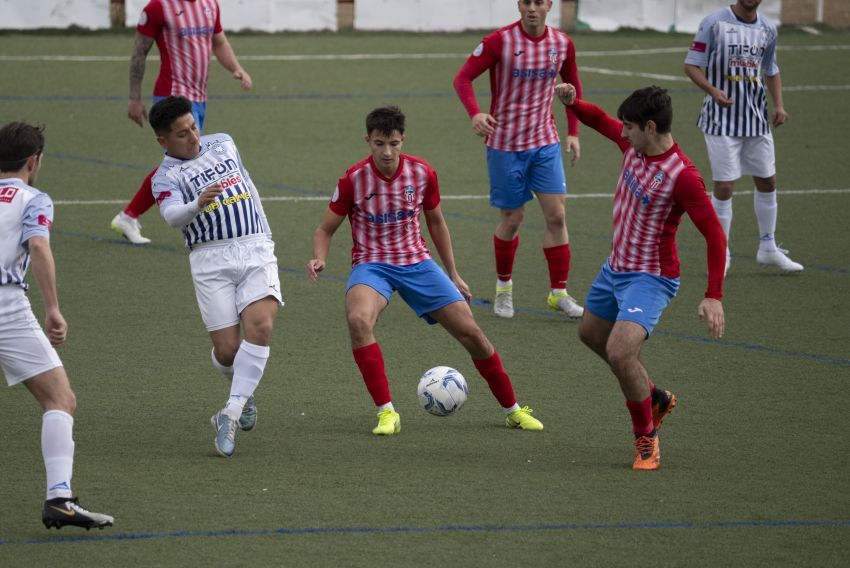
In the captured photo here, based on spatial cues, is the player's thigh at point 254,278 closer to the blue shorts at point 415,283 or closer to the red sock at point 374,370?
the blue shorts at point 415,283

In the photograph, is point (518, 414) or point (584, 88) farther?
point (584, 88)

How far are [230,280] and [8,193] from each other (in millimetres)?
1546

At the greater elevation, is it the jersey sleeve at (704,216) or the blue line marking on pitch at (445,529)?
the jersey sleeve at (704,216)

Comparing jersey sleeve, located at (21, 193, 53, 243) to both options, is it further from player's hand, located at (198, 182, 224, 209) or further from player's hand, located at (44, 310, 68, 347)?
player's hand, located at (198, 182, 224, 209)

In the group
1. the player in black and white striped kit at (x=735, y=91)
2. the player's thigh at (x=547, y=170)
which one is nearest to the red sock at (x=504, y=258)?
the player's thigh at (x=547, y=170)

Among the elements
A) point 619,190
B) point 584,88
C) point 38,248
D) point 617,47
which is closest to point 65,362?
point 38,248

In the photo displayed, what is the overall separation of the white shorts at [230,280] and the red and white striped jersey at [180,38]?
446 centimetres

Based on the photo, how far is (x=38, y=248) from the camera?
524cm

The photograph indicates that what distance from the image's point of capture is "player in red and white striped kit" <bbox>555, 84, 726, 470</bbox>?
20.2 ft

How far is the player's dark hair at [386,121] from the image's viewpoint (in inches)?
265

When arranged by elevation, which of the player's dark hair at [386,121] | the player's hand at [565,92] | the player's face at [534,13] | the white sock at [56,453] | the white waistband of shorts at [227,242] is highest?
the player's face at [534,13]

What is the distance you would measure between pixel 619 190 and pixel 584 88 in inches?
496

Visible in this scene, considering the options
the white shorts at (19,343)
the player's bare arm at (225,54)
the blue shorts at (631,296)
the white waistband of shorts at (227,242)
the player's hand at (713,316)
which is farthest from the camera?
the player's bare arm at (225,54)

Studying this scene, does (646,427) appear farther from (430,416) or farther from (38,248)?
(38,248)
